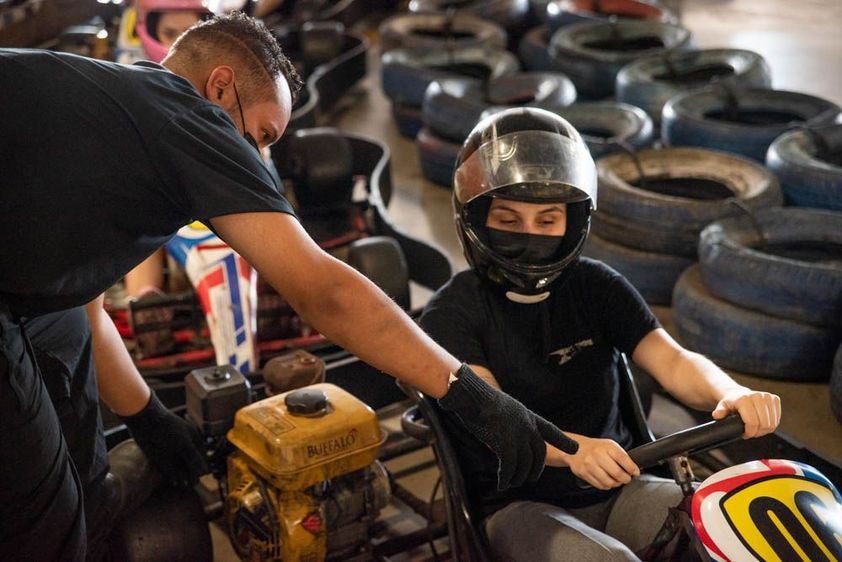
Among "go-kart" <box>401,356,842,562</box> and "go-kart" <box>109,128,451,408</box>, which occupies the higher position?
"go-kart" <box>401,356,842,562</box>

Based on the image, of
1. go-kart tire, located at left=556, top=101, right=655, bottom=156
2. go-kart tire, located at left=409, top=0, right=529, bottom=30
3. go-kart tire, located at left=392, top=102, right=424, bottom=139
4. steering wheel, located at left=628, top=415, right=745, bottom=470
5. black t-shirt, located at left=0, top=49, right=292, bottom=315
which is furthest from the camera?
go-kart tire, located at left=409, top=0, right=529, bottom=30

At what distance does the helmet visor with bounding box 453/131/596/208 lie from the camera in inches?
65.5

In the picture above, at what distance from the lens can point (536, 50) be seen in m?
5.35

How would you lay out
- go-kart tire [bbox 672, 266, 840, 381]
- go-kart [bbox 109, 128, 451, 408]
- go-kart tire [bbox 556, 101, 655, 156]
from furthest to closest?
go-kart tire [bbox 556, 101, 655, 156] → go-kart tire [bbox 672, 266, 840, 381] → go-kart [bbox 109, 128, 451, 408]

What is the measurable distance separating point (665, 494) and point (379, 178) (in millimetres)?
2164

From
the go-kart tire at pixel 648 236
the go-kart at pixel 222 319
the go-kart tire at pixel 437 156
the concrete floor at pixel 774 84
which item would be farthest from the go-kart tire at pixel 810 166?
the go-kart tire at pixel 437 156

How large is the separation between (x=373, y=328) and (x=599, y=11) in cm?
471

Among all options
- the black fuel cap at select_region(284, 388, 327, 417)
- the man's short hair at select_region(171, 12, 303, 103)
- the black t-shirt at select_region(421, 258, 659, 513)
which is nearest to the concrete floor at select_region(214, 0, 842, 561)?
the black fuel cap at select_region(284, 388, 327, 417)

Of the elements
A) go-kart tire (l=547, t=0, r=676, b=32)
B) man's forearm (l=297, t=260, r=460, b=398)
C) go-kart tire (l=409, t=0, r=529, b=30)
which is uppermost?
man's forearm (l=297, t=260, r=460, b=398)

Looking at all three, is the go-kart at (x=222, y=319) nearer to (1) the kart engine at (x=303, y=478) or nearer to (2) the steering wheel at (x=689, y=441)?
(1) the kart engine at (x=303, y=478)

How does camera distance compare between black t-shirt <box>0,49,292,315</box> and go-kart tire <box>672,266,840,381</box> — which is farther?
go-kart tire <box>672,266,840,381</box>

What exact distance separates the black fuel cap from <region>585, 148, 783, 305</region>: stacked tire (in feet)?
5.02

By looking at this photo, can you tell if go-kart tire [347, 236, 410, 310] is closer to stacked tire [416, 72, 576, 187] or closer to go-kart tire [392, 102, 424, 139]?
stacked tire [416, 72, 576, 187]

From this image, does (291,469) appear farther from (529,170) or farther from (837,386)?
(837,386)
